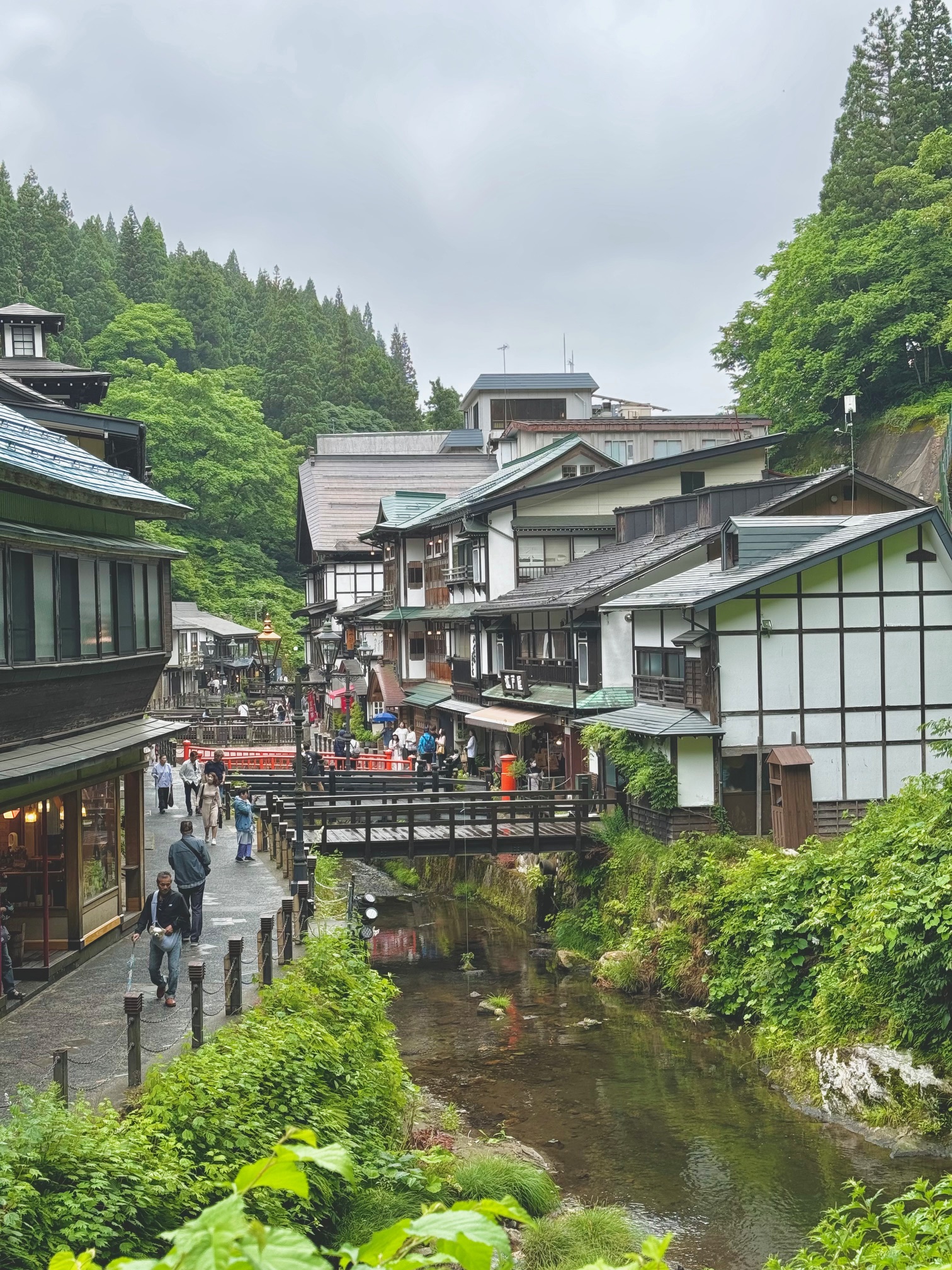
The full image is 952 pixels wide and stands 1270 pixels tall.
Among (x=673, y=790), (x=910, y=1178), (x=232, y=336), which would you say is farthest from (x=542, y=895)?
(x=232, y=336)

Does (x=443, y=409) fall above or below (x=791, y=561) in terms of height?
above

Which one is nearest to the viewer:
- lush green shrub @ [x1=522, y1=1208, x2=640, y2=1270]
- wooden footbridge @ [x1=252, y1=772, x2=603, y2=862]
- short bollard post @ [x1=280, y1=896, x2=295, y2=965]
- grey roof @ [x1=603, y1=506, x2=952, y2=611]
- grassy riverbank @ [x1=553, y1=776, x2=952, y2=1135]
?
lush green shrub @ [x1=522, y1=1208, x2=640, y2=1270]

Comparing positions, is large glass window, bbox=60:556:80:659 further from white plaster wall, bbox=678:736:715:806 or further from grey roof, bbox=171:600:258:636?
grey roof, bbox=171:600:258:636

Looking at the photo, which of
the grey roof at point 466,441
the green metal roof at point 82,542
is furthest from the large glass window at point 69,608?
the grey roof at point 466,441

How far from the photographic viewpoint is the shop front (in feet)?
55.5

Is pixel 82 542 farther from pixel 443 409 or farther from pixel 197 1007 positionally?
pixel 443 409

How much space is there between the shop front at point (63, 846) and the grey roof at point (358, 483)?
150 feet

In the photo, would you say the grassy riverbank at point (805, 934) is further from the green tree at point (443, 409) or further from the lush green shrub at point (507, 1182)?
the green tree at point (443, 409)

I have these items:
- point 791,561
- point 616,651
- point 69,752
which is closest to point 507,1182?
point 69,752

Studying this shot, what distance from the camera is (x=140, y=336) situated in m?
90.8

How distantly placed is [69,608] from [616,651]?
18.7 m

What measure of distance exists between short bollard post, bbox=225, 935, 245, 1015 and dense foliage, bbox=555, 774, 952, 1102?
941cm

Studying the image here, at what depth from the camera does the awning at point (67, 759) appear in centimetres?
1556

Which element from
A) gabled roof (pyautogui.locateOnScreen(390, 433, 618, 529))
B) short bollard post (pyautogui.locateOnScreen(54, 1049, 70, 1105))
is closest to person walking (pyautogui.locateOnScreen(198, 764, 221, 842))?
gabled roof (pyautogui.locateOnScreen(390, 433, 618, 529))
